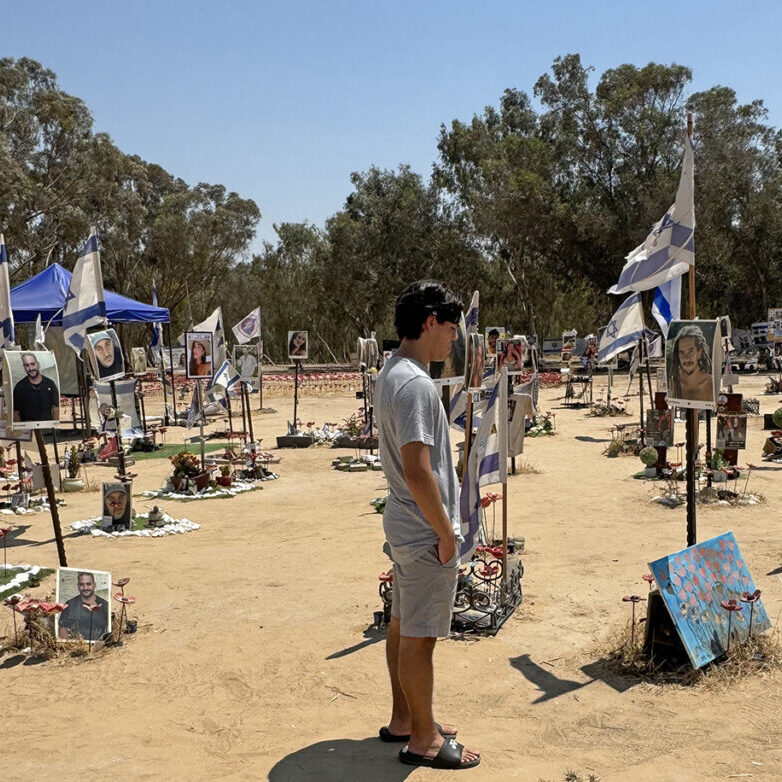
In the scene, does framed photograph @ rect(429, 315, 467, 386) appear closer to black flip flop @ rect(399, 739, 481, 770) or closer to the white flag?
black flip flop @ rect(399, 739, 481, 770)

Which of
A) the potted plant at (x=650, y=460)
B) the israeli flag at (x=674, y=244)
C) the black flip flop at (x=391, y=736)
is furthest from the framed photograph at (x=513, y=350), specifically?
the black flip flop at (x=391, y=736)

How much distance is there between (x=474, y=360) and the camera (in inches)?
301

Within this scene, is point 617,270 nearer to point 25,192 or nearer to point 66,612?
point 25,192

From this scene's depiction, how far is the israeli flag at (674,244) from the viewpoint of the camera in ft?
21.1

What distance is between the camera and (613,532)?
9.27 metres

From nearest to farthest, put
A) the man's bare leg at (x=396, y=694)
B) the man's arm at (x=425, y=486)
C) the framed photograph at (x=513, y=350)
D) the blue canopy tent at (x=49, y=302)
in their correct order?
the man's arm at (x=425, y=486) → the man's bare leg at (x=396, y=694) → the blue canopy tent at (x=49, y=302) → the framed photograph at (x=513, y=350)

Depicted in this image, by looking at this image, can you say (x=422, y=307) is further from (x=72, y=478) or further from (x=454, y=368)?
(x=72, y=478)

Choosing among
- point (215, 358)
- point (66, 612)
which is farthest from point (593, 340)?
point (66, 612)

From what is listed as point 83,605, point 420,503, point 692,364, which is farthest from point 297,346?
point 420,503

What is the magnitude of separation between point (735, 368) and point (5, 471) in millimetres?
30340

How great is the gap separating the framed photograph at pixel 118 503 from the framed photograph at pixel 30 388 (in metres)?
2.81

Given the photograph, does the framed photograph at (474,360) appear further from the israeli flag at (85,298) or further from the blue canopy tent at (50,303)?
the blue canopy tent at (50,303)

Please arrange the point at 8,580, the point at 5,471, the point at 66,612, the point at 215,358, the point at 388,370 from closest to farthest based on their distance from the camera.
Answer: the point at 388,370 < the point at 66,612 < the point at 8,580 < the point at 5,471 < the point at 215,358

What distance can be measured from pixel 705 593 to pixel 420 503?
2.62m
